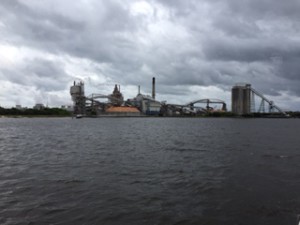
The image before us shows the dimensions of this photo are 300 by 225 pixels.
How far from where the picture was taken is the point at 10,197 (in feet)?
58.7

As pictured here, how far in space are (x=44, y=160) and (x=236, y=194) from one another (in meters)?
19.8

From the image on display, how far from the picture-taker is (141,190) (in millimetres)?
19672

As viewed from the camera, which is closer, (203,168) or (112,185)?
(112,185)

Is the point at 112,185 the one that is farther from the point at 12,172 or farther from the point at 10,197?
the point at 12,172

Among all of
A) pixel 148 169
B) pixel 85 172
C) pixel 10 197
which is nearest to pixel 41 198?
pixel 10 197

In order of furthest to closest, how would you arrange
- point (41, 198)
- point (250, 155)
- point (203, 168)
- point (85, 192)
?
point (250, 155) < point (203, 168) < point (85, 192) < point (41, 198)

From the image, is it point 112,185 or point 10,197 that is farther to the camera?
point 112,185

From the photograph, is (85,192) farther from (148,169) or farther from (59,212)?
(148,169)

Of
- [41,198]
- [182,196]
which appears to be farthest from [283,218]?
[41,198]

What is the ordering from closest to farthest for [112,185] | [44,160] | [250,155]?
[112,185] → [44,160] → [250,155]

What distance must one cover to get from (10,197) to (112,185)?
6.13 m

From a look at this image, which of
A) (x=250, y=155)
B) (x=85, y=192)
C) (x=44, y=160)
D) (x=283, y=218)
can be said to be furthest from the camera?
(x=250, y=155)

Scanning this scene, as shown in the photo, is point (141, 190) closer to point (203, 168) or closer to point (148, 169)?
point (148, 169)

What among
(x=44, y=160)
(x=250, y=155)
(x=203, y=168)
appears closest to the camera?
(x=203, y=168)
